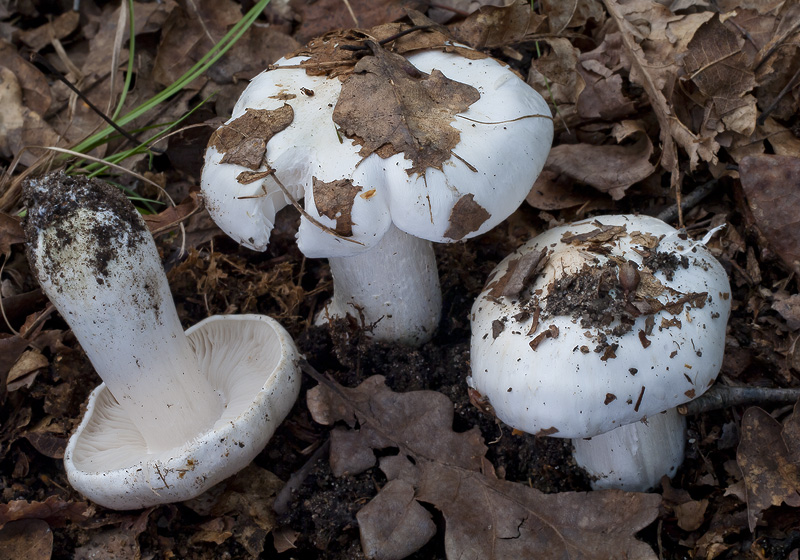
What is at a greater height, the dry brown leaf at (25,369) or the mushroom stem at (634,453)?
the dry brown leaf at (25,369)

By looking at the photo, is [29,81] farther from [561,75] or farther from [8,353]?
[561,75]

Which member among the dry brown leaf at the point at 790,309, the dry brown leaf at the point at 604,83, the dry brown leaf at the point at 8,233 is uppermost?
the dry brown leaf at the point at 8,233

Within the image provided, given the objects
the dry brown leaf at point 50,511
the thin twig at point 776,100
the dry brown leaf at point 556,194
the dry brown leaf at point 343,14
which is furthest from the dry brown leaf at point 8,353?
the thin twig at point 776,100

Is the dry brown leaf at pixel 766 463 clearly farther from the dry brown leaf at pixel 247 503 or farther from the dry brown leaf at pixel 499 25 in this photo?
the dry brown leaf at pixel 499 25

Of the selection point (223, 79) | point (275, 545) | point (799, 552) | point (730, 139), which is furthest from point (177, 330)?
point (730, 139)

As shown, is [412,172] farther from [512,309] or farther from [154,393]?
[154,393]

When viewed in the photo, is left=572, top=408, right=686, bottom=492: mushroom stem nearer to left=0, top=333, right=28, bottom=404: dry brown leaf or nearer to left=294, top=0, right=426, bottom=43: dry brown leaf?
left=0, top=333, right=28, bottom=404: dry brown leaf

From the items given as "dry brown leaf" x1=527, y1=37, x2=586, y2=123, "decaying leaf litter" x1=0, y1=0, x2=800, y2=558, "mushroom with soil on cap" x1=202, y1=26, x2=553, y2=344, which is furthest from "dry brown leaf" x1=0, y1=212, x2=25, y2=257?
"dry brown leaf" x1=527, y1=37, x2=586, y2=123

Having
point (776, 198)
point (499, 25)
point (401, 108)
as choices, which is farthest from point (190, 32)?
point (776, 198)
